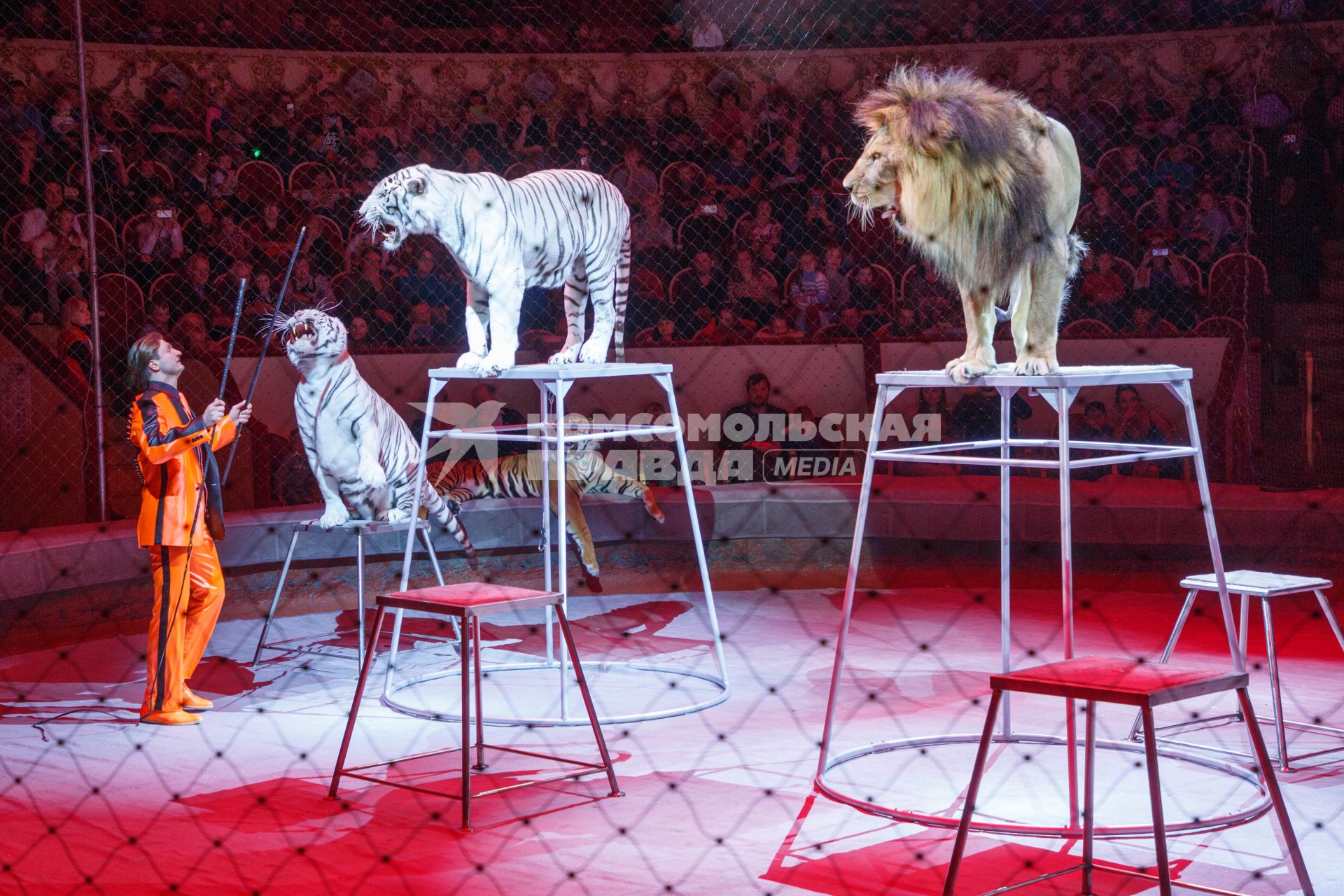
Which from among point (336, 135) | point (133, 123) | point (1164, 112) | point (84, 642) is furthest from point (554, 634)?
point (1164, 112)

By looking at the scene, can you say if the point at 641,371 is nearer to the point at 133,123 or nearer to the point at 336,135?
the point at 336,135

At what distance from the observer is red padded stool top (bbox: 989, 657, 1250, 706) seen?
8.00 ft

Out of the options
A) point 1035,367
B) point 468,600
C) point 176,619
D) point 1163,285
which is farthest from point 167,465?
point 1163,285

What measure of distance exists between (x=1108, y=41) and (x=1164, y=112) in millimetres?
596

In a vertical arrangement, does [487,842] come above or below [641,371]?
below

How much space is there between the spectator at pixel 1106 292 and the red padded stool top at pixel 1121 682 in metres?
5.77

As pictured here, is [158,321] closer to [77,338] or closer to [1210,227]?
[77,338]

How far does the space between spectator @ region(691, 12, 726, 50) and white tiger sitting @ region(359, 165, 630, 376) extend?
4.77 m

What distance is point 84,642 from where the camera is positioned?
18.8ft

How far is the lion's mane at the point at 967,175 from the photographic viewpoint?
131 inches

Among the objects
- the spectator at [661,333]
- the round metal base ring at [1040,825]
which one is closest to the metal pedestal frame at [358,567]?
the round metal base ring at [1040,825]

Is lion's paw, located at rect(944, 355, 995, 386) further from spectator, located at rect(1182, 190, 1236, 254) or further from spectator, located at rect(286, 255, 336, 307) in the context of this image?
spectator, located at rect(1182, 190, 1236, 254)

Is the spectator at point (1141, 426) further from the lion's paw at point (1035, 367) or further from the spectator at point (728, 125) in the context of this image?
the lion's paw at point (1035, 367)

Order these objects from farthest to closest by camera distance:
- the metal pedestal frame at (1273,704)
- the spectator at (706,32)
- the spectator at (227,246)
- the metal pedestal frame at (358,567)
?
the spectator at (706,32)
the spectator at (227,246)
the metal pedestal frame at (358,567)
the metal pedestal frame at (1273,704)
